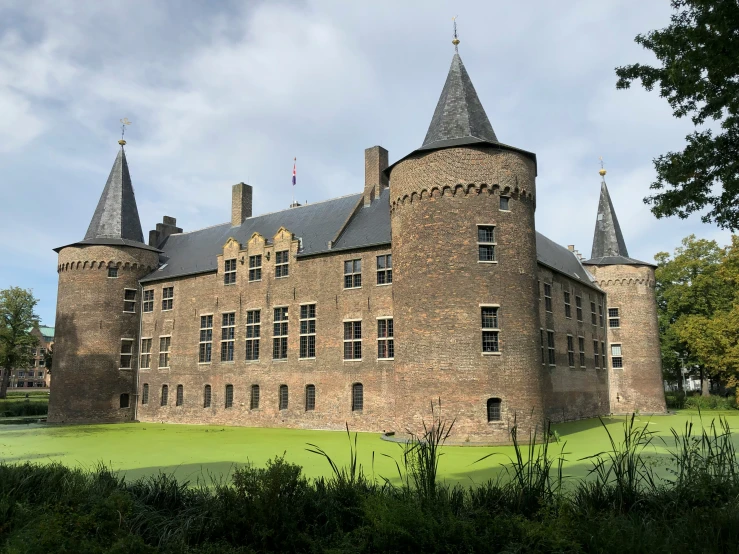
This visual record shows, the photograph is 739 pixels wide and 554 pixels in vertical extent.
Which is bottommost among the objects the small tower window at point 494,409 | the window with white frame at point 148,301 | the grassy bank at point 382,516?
the grassy bank at point 382,516

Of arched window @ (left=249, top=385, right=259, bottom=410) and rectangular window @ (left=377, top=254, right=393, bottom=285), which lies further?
arched window @ (left=249, top=385, right=259, bottom=410)

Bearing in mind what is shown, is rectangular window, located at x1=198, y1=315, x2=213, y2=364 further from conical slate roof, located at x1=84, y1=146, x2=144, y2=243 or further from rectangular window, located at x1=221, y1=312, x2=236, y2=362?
conical slate roof, located at x1=84, y1=146, x2=144, y2=243

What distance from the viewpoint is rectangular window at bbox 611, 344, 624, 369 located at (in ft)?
115

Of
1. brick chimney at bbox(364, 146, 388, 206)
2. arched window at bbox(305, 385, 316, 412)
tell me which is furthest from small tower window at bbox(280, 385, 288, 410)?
brick chimney at bbox(364, 146, 388, 206)

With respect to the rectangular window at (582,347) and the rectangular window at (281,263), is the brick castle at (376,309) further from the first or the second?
the rectangular window at (582,347)

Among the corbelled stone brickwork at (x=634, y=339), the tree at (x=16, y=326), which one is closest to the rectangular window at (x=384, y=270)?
the corbelled stone brickwork at (x=634, y=339)

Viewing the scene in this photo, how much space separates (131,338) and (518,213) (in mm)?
21751

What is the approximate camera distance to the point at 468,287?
19.3 m

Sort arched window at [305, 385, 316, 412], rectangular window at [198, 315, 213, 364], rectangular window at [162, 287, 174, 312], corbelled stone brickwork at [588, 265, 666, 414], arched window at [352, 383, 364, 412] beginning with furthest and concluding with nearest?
corbelled stone brickwork at [588, 265, 666, 414]
rectangular window at [162, 287, 174, 312]
rectangular window at [198, 315, 213, 364]
arched window at [305, 385, 316, 412]
arched window at [352, 383, 364, 412]

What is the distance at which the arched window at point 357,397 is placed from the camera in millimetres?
23438

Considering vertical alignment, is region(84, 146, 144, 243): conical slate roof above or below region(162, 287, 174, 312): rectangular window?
above

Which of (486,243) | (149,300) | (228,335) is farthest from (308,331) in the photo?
(149,300)

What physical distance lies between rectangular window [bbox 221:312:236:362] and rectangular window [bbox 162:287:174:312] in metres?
4.18

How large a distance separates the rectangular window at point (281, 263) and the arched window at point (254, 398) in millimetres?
5222
